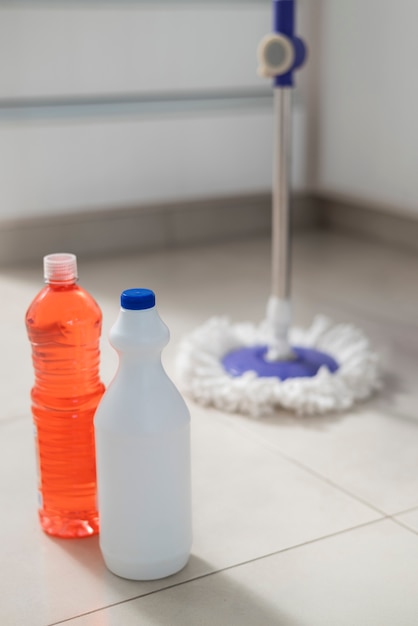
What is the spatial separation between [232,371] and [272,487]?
1.19 feet

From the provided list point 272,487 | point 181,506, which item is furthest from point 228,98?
point 181,506

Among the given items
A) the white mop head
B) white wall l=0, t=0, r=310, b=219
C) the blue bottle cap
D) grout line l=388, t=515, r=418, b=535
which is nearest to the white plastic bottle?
the blue bottle cap

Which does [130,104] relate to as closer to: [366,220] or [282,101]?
[366,220]

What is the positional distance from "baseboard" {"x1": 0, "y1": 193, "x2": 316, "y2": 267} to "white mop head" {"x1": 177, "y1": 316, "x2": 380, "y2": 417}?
0.92 meters

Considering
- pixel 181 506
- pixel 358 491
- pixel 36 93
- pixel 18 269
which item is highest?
pixel 36 93

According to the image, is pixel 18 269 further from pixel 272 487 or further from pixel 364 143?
pixel 272 487

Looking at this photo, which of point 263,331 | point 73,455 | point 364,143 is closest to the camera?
point 73,455

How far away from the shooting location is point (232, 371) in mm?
1505

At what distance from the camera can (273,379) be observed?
56.7 inches

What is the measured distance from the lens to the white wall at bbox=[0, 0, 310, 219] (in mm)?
2277

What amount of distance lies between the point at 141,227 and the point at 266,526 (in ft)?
5.23

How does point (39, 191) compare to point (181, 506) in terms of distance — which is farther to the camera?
point (39, 191)

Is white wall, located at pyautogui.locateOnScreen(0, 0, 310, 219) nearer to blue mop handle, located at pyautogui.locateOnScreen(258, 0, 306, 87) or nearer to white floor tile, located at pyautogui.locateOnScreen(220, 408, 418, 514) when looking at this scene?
blue mop handle, located at pyautogui.locateOnScreen(258, 0, 306, 87)

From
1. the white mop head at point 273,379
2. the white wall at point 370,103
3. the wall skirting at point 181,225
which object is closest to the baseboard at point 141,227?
the wall skirting at point 181,225
